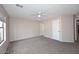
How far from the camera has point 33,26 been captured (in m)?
9.57

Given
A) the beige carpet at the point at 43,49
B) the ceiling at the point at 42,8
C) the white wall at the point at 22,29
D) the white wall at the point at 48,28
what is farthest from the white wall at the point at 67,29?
the white wall at the point at 22,29

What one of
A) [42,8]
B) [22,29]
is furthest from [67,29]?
[22,29]

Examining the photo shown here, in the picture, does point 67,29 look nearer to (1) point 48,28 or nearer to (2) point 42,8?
(1) point 48,28

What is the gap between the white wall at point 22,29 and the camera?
6738 millimetres

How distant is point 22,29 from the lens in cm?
779

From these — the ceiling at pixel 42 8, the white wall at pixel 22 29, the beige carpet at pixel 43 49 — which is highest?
the ceiling at pixel 42 8

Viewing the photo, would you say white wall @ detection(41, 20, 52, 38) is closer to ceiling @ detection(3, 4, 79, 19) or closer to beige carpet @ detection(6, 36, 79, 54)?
beige carpet @ detection(6, 36, 79, 54)

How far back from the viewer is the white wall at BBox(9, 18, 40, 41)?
674 centimetres

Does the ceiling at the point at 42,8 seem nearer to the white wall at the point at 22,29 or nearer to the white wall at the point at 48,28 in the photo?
the white wall at the point at 22,29
